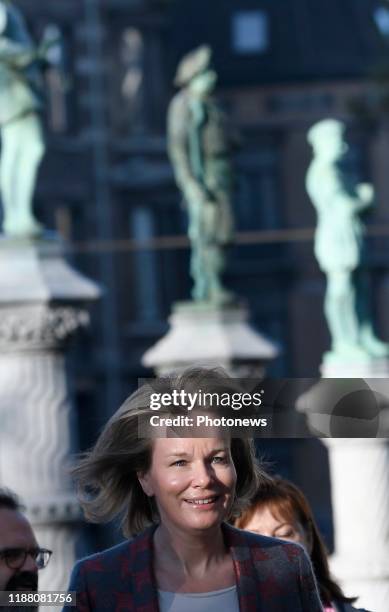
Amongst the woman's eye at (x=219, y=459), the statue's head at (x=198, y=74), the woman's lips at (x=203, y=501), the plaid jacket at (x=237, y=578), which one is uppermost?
the statue's head at (x=198, y=74)

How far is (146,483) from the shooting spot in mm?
3492

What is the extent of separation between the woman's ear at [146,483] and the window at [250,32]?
3245 centimetres

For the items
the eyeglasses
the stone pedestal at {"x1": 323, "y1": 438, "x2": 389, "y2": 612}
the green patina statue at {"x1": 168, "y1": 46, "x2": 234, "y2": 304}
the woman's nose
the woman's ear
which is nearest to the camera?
the woman's nose

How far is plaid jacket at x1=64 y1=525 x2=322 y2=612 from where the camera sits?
3354 millimetres

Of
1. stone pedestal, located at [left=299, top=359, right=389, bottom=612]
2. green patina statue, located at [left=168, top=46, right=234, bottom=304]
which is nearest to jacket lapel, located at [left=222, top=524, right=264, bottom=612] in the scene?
stone pedestal, located at [left=299, top=359, right=389, bottom=612]

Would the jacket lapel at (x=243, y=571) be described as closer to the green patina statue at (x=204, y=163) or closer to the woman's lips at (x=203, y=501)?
the woman's lips at (x=203, y=501)

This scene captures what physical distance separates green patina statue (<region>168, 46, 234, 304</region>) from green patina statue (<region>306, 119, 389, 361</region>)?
0.60 metres

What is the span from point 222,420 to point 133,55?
2938 cm

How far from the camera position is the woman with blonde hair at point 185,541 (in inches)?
131

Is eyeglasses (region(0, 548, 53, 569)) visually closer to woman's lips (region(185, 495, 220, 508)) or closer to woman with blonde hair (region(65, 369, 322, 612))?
woman with blonde hair (region(65, 369, 322, 612))

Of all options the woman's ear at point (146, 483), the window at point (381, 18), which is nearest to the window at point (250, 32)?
the window at point (381, 18)

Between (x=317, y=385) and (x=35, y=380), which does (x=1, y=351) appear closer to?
(x=35, y=380)

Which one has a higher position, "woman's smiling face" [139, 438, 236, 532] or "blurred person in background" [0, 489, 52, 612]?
"woman's smiling face" [139, 438, 236, 532]

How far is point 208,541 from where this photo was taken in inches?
134
